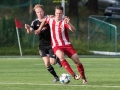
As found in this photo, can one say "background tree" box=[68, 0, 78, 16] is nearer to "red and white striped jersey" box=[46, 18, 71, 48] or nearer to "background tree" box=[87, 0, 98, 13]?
"background tree" box=[87, 0, 98, 13]

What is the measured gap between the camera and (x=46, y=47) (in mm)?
16766

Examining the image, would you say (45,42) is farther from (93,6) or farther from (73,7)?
(93,6)

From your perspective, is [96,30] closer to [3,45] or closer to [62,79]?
[3,45]

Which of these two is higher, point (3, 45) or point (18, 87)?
point (18, 87)

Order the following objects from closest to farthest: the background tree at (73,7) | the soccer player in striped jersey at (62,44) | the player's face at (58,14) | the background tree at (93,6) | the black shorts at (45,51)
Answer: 1. the player's face at (58,14)
2. the soccer player in striped jersey at (62,44)
3. the black shorts at (45,51)
4. the background tree at (73,7)
5. the background tree at (93,6)

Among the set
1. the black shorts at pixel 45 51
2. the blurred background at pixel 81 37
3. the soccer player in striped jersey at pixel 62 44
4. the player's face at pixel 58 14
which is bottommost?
the blurred background at pixel 81 37

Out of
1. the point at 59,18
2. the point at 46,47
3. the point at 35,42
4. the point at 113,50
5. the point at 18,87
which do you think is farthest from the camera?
the point at 35,42

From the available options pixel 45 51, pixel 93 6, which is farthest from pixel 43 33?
pixel 93 6

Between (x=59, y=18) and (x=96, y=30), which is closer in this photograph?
(x=59, y=18)

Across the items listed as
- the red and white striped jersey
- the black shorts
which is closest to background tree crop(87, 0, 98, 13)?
the black shorts

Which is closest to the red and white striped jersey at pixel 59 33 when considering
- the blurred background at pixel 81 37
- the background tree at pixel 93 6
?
the blurred background at pixel 81 37

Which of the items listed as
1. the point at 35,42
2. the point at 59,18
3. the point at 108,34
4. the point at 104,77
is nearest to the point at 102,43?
the point at 108,34

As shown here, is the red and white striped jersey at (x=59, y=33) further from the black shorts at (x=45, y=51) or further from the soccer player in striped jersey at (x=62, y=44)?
the black shorts at (x=45, y=51)

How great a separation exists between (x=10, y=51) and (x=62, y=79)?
1905 cm
